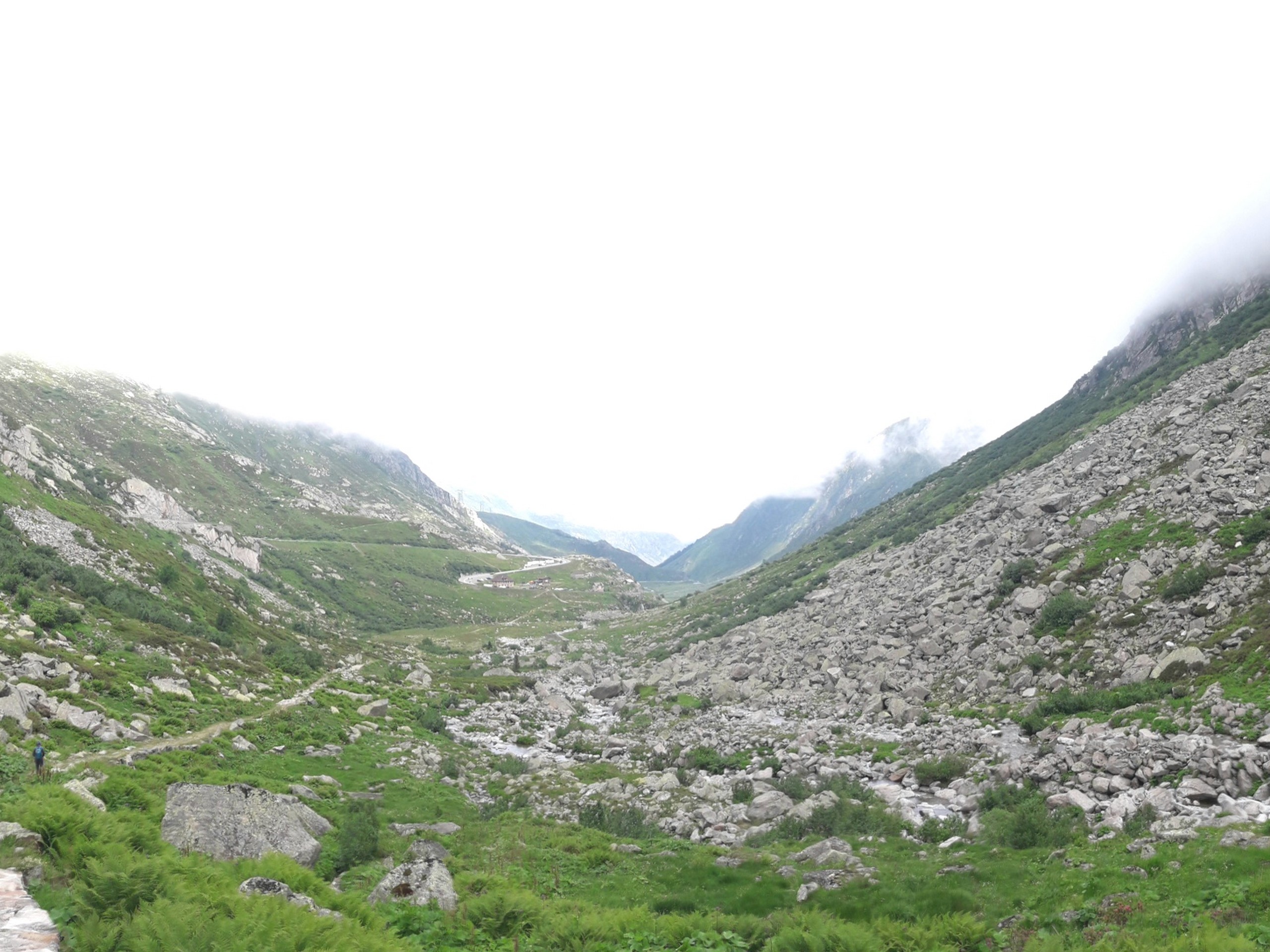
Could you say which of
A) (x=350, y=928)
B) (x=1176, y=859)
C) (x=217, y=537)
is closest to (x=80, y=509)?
(x=217, y=537)

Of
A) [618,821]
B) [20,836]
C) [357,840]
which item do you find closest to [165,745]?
[357,840]

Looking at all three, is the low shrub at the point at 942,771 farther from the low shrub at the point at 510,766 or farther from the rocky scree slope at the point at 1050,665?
the low shrub at the point at 510,766

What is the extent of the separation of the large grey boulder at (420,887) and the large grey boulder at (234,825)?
3119 millimetres

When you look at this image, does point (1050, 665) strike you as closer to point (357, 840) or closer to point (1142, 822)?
point (1142, 822)

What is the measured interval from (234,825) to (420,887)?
250 inches

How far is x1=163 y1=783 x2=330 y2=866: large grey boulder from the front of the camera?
56.3 ft

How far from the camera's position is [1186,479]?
40.2m

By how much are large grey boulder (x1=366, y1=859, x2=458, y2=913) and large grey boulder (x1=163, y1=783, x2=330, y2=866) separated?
3.12 metres

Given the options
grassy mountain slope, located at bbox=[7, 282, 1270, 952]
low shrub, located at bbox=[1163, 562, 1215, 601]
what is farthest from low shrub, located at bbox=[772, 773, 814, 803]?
low shrub, located at bbox=[1163, 562, 1215, 601]

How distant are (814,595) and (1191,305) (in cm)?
8424

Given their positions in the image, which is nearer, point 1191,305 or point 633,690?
point 633,690

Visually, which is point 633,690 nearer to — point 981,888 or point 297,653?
point 297,653

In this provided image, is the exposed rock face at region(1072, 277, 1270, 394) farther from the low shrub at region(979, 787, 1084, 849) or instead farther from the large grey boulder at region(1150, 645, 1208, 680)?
the low shrub at region(979, 787, 1084, 849)

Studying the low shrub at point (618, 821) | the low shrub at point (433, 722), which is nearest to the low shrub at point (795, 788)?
the low shrub at point (618, 821)
